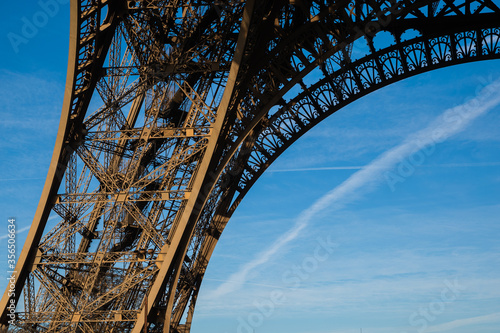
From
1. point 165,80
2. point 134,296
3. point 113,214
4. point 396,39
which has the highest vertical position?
point 396,39

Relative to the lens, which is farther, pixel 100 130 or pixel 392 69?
pixel 392 69

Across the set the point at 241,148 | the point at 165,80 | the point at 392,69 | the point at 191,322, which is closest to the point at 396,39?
the point at 392,69

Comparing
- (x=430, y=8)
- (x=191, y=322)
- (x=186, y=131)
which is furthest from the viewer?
(x=191, y=322)

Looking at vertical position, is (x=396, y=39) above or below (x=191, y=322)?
above

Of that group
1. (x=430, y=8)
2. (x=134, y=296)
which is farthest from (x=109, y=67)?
(x=430, y=8)

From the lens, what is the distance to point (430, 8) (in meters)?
20.1

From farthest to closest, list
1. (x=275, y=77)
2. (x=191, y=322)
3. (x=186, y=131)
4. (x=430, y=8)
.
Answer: (x=191, y=322), (x=430, y=8), (x=275, y=77), (x=186, y=131)

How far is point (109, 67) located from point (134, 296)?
736cm

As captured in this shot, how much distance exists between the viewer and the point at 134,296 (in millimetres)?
18422

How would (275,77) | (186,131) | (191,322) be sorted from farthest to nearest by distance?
(191,322) → (275,77) → (186,131)

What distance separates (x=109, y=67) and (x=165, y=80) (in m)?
1.65

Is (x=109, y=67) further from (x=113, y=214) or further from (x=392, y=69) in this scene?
(x=392, y=69)

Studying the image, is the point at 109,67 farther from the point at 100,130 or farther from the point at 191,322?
the point at 191,322

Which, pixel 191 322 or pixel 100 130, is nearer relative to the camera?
pixel 100 130
